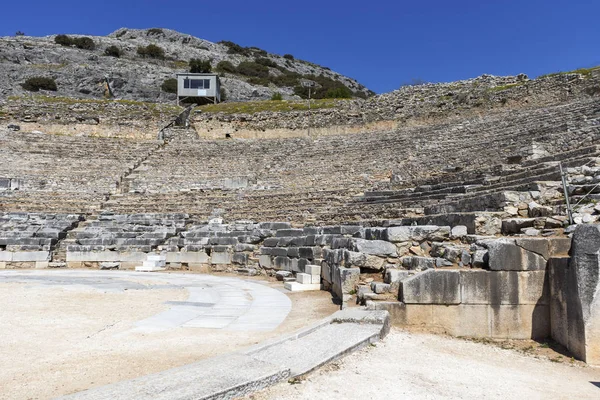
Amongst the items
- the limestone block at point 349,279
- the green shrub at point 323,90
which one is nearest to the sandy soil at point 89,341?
the limestone block at point 349,279

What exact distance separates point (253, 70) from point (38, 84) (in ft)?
91.7

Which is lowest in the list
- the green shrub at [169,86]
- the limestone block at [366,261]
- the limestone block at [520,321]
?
the limestone block at [520,321]

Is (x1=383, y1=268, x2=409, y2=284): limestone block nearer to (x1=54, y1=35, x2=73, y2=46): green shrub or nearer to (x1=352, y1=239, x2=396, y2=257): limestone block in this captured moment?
(x1=352, y1=239, x2=396, y2=257): limestone block

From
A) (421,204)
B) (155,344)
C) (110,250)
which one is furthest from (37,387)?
(110,250)

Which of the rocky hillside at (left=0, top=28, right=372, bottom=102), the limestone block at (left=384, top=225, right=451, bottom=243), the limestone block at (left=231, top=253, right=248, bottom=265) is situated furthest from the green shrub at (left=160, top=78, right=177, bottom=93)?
the limestone block at (left=384, top=225, right=451, bottom=243)

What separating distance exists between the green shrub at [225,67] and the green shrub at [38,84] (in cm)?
2208

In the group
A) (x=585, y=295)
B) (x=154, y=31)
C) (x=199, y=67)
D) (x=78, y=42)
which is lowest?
(x=585, y=295)

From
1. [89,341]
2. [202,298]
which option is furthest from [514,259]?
[202,298]

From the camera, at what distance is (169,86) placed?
153ft

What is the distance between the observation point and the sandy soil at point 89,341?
3.32m

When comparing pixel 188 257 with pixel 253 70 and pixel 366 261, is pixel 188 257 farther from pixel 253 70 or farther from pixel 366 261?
pixel 253 70

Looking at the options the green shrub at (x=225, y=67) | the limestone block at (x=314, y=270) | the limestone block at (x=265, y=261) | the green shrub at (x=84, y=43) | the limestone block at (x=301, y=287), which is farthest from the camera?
the green shrub at (x=225, y=67)

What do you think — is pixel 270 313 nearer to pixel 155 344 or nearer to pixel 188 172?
pixel 155 344

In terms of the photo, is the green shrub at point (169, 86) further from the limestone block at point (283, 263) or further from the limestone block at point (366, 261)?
the limestone block at point (366, 261)
